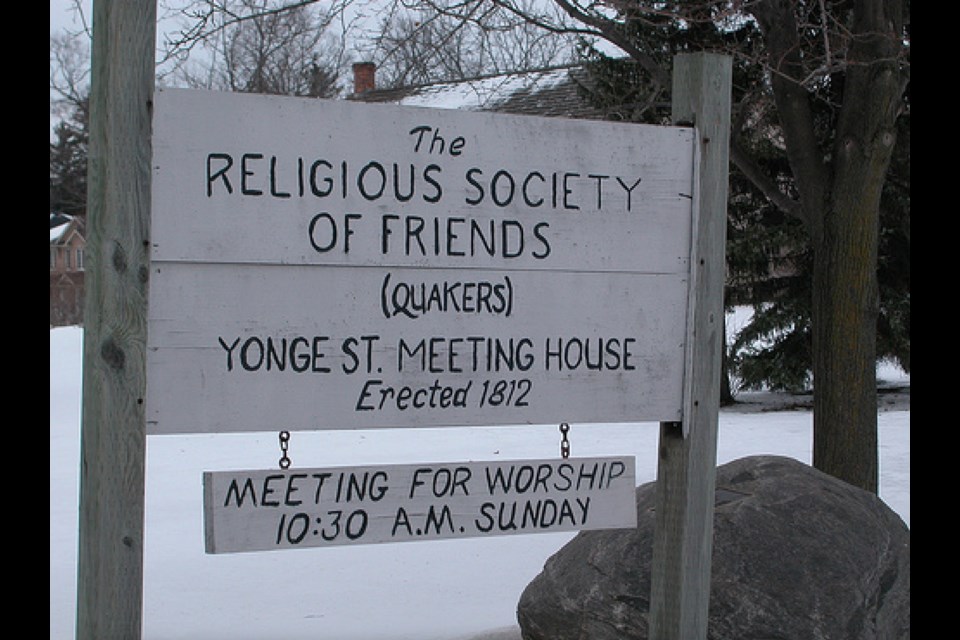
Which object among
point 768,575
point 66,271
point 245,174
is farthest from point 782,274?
point 66,271

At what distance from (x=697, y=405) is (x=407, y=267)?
1041 millimetres

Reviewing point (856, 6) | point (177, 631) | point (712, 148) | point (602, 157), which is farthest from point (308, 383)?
point (856, 6)

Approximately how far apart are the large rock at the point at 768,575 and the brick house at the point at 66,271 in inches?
1079

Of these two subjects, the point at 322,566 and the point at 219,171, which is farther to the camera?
the point at 322,566

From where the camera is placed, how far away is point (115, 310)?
2762 mm

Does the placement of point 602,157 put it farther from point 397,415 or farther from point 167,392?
point 167,392

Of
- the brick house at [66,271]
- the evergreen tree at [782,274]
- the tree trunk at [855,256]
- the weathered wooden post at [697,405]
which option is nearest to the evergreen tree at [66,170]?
the brick house at [66,271]

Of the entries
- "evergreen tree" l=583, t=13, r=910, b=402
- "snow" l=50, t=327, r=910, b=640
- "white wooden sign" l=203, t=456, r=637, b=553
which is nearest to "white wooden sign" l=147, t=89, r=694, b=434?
"white wooden sign" l=203, t=456, r=637, b=553

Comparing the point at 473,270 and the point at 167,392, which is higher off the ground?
the point at 473,270

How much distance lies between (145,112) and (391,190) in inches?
26.8

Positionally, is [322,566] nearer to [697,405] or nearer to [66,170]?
[697,405]

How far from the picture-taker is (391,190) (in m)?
3.04

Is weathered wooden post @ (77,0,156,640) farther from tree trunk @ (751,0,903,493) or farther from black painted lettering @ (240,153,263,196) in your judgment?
tree trunk @ (751,0,903,493)

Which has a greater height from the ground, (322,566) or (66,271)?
(66,271)
